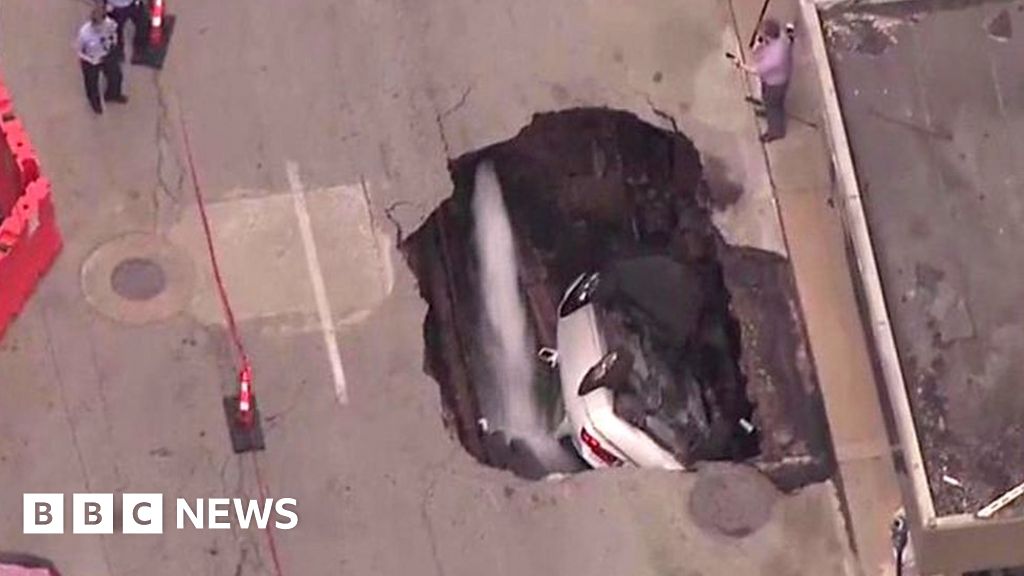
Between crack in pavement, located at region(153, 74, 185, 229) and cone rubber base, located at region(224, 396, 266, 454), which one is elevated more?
crack in pavement, located at region(153, 74, 185, 229)

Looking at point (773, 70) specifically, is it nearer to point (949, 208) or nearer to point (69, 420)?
point (949, 208)

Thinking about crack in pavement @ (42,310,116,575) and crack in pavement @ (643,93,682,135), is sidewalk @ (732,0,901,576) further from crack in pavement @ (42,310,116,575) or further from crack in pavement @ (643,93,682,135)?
crack in pavement @ (42,310,116,575)

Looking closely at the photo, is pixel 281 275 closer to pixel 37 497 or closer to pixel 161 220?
pixel 161 220

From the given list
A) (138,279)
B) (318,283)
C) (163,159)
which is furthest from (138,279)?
(318,283)

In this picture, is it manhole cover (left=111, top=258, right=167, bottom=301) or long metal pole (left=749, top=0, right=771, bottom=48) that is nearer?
manhole cover (left=111, top=258, right=167, bottom=301)

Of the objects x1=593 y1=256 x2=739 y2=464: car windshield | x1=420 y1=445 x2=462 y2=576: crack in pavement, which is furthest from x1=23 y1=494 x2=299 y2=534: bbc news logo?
x1=593 y1=256 x2=739 y2=464: car windshield

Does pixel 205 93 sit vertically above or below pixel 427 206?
above

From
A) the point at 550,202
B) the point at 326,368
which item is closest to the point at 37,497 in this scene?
the point at 326,368
